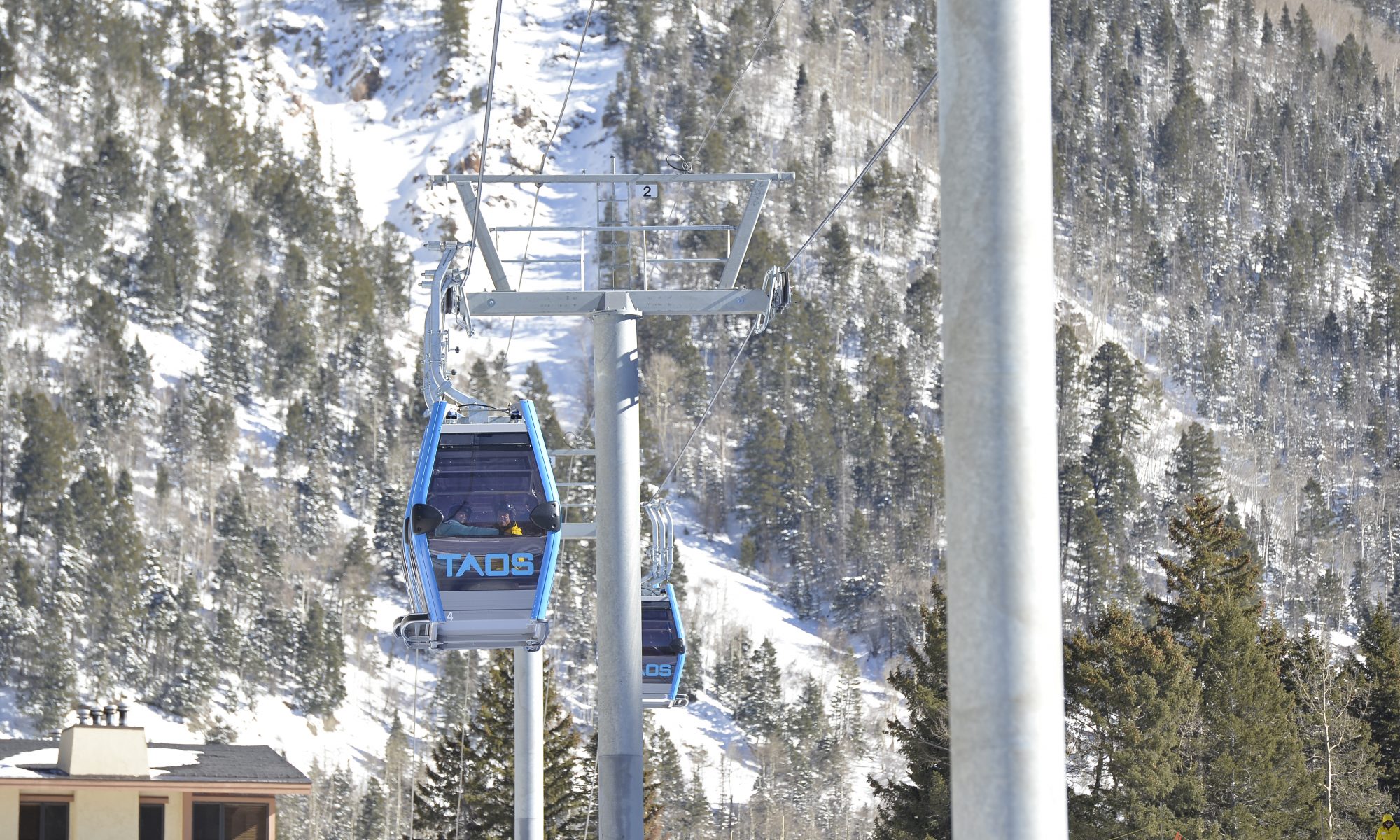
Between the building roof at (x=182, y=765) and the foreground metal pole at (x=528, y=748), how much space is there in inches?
296

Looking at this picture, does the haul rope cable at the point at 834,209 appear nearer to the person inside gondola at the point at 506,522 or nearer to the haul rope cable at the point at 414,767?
the person inside gondola at the point at 506,522

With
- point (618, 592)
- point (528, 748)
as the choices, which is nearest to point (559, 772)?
point (528, 748)

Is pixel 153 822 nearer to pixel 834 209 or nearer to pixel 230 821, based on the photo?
pixel 230 821

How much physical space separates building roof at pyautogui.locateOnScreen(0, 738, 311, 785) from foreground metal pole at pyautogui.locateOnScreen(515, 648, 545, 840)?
296 inches

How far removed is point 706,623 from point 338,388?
33378 mm

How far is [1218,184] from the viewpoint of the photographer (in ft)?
644

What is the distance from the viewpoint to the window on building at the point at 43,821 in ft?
79.9

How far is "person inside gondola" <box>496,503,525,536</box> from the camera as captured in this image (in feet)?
46.6

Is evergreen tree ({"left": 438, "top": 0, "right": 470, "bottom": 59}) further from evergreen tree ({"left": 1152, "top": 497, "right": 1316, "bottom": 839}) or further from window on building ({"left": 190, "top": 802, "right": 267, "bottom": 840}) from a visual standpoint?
window on building ({"left": 190, "top": 802, "right": 267, "bottom": 840})

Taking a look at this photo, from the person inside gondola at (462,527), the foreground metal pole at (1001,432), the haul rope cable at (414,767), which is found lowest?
the haul rope cable at (414,767)

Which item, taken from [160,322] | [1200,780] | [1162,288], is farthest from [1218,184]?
[1200,780]

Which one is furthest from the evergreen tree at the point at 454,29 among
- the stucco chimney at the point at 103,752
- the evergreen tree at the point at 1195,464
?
the stucco chimney at the point at 103,752

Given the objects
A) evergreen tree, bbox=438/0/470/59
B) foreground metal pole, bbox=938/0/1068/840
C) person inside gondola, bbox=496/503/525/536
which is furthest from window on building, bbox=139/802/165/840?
evergreen tree, bbox=438/0/470/59

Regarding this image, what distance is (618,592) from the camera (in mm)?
13492
